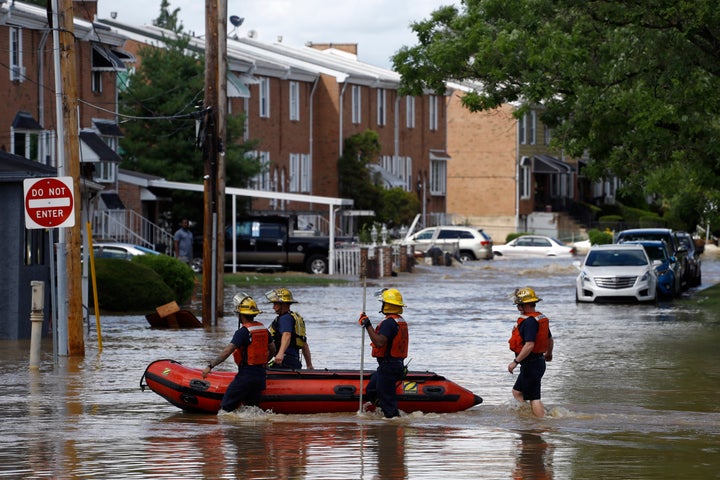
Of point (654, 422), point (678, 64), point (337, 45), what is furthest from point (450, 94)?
point (654, 422)

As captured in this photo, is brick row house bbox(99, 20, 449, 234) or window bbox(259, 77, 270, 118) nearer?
brick row house bbox(99, 20, 449, 234)

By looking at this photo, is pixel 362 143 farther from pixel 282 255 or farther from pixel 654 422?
pixel 654 422

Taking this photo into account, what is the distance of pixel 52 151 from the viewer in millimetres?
46312

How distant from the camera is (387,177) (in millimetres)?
71000

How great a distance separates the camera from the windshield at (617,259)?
121 ft

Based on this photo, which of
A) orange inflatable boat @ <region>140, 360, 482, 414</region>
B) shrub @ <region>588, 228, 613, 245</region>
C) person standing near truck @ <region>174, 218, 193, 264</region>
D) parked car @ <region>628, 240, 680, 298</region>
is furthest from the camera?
shrub @ <region>588, 228, 613, 245</region>

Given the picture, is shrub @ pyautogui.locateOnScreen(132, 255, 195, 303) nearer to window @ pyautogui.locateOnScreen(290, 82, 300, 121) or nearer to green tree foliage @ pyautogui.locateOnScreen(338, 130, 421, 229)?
window @ pyautogui.locateOnScreen(290, 82, 300, 121)

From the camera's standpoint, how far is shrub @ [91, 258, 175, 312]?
32.2 m

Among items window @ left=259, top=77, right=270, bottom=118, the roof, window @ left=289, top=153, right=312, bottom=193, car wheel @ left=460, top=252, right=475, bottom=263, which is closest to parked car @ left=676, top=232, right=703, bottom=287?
car wheel @ left=460, top=252, right=475, bottom=263

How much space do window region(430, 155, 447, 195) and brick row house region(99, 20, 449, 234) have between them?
0.18 feet

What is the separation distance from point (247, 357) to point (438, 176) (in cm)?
6664

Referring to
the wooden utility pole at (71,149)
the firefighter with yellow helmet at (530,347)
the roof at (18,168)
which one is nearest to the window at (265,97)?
the roof at (18,168)

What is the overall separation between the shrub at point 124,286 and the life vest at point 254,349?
1698cm

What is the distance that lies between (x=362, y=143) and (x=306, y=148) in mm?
2574
